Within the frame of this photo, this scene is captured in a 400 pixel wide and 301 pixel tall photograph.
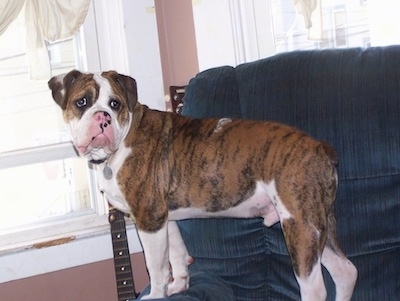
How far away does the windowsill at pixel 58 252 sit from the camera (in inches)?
102

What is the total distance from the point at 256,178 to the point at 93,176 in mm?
1129

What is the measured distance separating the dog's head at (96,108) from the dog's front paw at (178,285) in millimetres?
450

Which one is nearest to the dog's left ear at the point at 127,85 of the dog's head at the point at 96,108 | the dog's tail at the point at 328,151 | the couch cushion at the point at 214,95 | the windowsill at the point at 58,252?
the dog's head at the point at 96,108

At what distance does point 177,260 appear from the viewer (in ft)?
7.20

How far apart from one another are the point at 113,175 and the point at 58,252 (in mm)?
750

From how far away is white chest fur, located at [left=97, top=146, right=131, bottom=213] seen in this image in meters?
2.05

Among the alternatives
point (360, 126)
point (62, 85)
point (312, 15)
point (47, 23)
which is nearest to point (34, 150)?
point (47, 23)

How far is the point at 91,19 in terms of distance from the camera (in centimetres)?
286

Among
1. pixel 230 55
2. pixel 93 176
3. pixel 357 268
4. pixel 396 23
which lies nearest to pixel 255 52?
pixel 230 55

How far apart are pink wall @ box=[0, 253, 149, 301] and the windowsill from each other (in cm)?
3

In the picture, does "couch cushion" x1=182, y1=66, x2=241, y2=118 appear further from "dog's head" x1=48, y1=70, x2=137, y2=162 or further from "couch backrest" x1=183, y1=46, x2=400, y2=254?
"dog's head" x1=48, y1=70, x2=137, y2=162

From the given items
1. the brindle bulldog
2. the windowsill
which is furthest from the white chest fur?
the windowsill

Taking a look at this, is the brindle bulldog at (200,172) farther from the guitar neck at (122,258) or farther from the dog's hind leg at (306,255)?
the guitar neck at (122,258)

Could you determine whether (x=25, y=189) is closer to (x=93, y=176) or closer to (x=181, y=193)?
(x=93, y=176)
